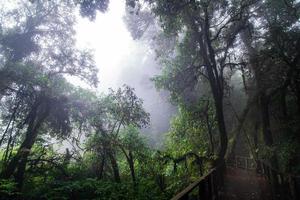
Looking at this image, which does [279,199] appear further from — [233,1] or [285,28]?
[233,1]

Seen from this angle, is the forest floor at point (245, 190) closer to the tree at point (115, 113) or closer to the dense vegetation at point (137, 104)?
the dense vegetation at point (137, 104)

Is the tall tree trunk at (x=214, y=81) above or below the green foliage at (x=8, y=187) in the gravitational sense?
above

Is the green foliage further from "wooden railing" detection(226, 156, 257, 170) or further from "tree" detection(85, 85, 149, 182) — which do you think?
"wooden railing" detection(226, 156, 257, 170)

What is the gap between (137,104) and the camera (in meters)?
16.2

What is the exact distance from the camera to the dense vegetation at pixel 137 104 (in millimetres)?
11672

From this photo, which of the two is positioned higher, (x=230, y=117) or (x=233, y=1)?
(x=233, y=1)

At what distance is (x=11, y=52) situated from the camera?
1770cm

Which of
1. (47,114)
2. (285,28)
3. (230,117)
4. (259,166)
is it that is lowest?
(259,166)

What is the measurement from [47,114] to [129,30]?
9.17 m

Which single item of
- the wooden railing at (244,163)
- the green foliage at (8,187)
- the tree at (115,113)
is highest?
the tree at (115,113)

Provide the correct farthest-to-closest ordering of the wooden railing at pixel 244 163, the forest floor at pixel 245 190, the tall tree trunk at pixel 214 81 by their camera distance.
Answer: the wooden railing at pixel 244 163, the tall tree trunk at pixel 214 81, the forest floor at pixel 245 190

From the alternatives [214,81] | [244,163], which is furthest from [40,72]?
[244,163]

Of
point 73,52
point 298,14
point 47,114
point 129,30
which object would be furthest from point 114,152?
point 298,14

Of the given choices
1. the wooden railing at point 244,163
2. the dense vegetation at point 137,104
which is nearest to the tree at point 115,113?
the dense vegetation at point 137,104
